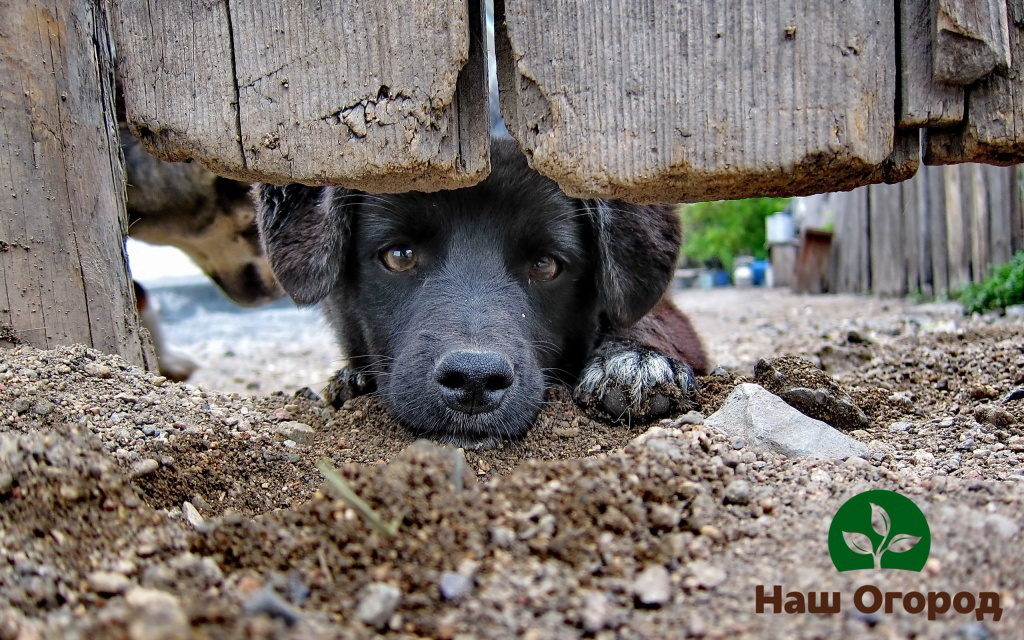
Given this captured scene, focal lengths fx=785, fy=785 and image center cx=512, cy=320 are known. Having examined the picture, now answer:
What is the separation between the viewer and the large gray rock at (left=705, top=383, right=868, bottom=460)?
213 centimetres

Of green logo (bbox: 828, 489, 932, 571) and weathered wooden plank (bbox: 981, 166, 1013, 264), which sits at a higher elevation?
weathered wooden plank (bbox: 981, 166, 1013, 264)

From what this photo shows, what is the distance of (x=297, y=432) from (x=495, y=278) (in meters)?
0.98

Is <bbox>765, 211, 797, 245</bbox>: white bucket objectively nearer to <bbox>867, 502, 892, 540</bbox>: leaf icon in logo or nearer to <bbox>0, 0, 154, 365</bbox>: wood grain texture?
<bbox>0, 0, 154, 365</bbox>: wood grain texture

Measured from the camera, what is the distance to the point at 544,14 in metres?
2.09

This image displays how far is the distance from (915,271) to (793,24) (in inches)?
362

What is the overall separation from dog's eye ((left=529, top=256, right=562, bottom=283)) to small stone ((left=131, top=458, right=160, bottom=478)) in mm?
1727

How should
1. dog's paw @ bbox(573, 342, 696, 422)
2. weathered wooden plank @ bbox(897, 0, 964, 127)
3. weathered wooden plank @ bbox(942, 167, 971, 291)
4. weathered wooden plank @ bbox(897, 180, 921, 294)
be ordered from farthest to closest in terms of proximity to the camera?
weathered wooden plank @ bbox(897, 180, 921, 294), weathered wooden plank @ bbox(942, 167, 971, 291), dog's paw @ bbox(573, 342, 696, 422), weathered wooden plank @ bbox(897, 0, 964, 127)

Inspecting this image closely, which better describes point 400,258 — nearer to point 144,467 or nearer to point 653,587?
point 144,467

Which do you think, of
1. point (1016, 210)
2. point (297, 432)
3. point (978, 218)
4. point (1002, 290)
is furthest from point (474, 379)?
point (978, 218)

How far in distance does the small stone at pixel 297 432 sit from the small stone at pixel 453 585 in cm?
133

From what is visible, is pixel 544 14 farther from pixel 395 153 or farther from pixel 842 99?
pixel 842 99

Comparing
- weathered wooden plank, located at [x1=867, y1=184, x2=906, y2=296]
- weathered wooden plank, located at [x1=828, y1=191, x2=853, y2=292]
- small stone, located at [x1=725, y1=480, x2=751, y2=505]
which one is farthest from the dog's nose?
weathered wooden plank, located at [x1=828, y1=191, x2=853, y2=292]

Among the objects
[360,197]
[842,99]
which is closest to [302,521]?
[842,99]

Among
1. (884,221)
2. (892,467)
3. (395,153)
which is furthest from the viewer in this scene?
(884,221)
